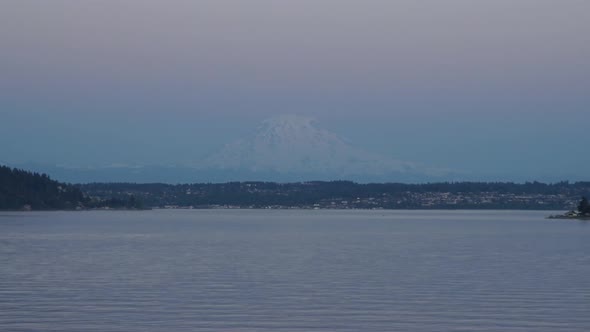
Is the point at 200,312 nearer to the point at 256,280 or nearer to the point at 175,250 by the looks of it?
the point at 256,280

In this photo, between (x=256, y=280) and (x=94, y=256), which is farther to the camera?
(x=94, y=256)

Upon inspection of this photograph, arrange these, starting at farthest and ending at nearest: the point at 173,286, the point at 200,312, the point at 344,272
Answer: the point at 344,272, the point at 173,286, the point at 200,312

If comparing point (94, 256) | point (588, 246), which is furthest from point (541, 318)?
point (588, 246)

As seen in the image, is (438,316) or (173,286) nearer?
(438,316)

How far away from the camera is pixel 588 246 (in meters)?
82.2

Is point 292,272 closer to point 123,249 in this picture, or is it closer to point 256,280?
point 256,280

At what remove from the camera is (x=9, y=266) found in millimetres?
55719

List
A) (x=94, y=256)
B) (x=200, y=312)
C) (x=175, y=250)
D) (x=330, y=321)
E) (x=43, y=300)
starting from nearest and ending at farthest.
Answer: (x=330, y=321), (x=200, y=312), (x=43, y=300), (x=94, y=256), (x=175, y=250)

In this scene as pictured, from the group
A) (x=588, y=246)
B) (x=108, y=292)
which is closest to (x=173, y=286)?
(x=108, y=292)

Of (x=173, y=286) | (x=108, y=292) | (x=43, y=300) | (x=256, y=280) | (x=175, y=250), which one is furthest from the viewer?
(x=175, y=250)

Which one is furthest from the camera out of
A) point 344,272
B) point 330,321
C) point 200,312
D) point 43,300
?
point 344,272

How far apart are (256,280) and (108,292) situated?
8156 millimetres

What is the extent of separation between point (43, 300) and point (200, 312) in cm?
624

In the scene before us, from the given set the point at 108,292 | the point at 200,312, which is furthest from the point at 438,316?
the point at 108,292
